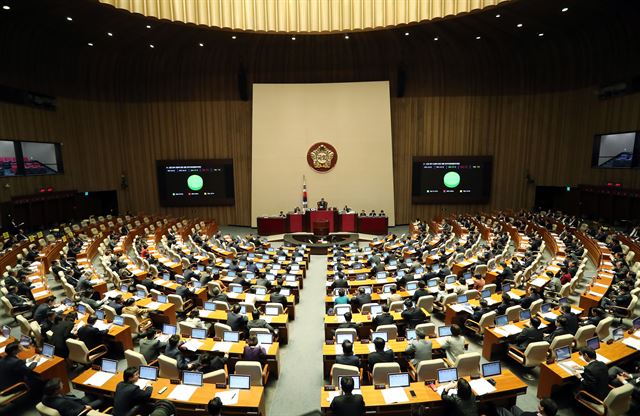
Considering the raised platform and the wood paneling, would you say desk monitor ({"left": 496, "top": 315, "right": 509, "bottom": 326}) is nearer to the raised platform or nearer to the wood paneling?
the raised platform

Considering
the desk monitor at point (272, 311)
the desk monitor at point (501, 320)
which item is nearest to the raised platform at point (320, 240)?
the desk monitor at point (272, 311)

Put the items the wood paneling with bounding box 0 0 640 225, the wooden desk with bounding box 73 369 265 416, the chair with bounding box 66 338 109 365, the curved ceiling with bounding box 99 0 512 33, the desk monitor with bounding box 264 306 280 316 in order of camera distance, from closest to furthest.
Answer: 1. the wooden desk with bounding box 73 369 265 416
2. the chair with bounding box 66 338 109 365
3. the desk monitor with bounding box 264 306 280 316
4. the curved ceiling with bounding box 99 0 512 33
5. the wood paneling with bounding box 0 0 640 225

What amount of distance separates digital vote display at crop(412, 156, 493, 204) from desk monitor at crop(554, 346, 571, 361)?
18.3m

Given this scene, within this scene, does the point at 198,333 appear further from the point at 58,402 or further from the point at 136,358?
the point at 58,402

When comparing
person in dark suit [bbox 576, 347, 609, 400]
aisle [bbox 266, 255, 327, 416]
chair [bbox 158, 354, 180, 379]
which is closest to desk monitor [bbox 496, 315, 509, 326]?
person in dark suit [bbox 576, 347, 609, 400]

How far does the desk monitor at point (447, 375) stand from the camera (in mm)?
5516

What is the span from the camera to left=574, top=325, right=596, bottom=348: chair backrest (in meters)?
6.63

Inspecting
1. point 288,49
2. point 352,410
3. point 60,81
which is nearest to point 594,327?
point 352,410

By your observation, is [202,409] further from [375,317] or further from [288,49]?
[288,49]

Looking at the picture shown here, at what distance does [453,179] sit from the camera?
2367 cm

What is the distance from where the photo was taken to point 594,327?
668 cm

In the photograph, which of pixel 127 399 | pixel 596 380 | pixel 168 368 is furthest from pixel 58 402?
pixel 596 380

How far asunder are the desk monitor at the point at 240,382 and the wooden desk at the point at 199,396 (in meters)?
0.07

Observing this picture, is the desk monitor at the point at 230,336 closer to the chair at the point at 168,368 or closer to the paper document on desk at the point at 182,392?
the chair at the point at 168,368
